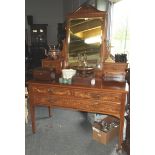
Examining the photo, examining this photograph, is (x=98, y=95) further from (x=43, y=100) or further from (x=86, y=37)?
(x=86, y=37)

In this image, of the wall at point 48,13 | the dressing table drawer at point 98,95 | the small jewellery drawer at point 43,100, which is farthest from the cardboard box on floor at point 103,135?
the wall at point 48,13

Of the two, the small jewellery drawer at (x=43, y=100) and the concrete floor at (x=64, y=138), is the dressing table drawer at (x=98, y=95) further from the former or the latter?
the concrete floor at (x=64, y=138)

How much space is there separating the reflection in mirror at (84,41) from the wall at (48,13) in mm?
4603

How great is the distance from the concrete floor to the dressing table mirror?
3.13ft

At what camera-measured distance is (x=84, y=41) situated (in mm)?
2760

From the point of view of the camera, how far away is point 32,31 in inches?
263

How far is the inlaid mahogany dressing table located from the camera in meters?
2.26

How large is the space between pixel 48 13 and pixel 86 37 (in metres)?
4.93

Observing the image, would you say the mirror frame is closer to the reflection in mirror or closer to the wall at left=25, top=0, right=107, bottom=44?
the reflection in mirror

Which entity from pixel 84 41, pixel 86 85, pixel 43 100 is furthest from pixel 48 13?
pixel 86 85

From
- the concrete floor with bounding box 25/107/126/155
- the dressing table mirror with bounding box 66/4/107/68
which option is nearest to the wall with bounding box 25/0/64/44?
the concrete floor with bounding box 25/107/126/155
